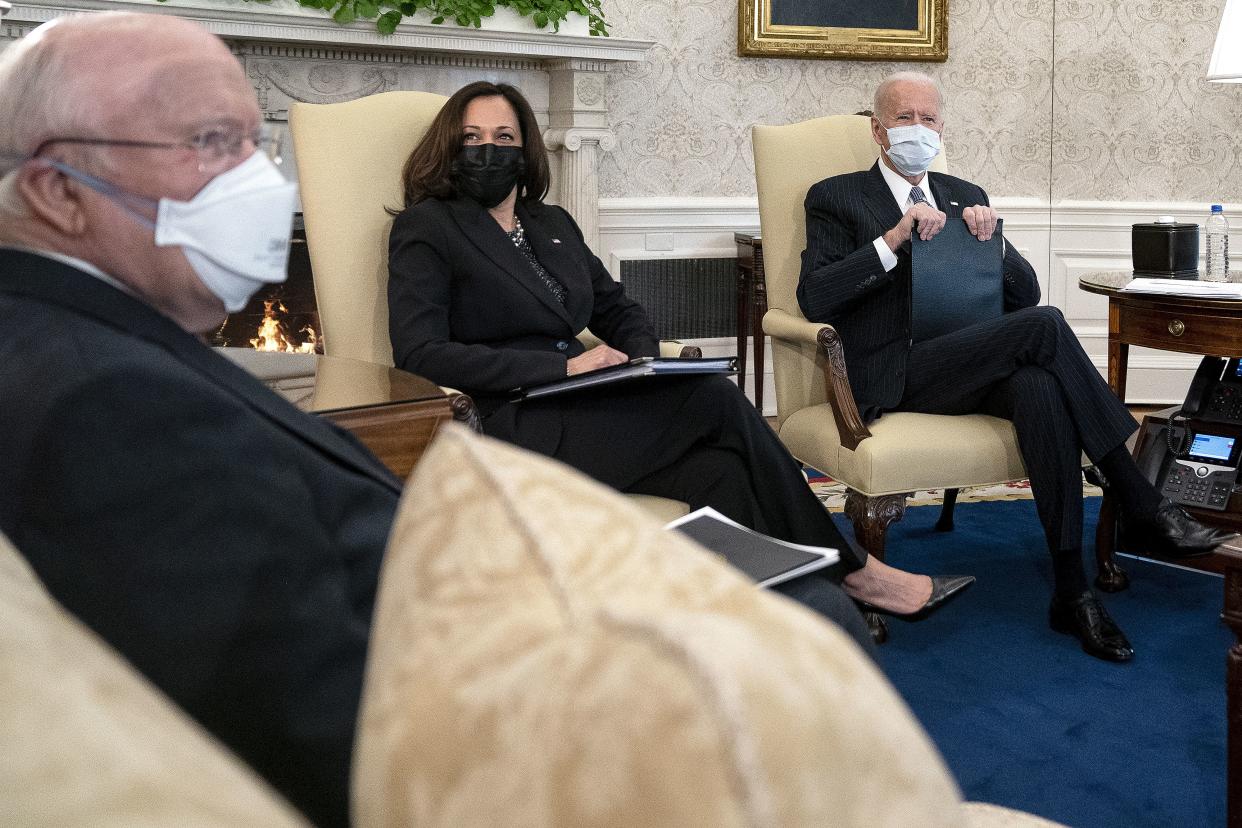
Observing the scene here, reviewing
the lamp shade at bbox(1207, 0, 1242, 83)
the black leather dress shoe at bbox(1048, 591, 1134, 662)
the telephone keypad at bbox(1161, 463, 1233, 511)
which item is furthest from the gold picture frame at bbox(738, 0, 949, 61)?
the black leather dress shoe at bbox(1048, 591, 1134, 662)

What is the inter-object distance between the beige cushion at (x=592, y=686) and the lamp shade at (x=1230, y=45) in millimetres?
3818

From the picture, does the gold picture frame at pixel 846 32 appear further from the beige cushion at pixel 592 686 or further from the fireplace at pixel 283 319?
the beige cushion at pixel 592 686

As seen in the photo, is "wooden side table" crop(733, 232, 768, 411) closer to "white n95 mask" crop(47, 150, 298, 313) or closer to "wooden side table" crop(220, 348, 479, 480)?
"wooden side table" crop(220, 348, 479, 480)

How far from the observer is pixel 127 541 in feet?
2.34

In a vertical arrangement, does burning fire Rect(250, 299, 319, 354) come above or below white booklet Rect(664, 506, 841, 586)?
above

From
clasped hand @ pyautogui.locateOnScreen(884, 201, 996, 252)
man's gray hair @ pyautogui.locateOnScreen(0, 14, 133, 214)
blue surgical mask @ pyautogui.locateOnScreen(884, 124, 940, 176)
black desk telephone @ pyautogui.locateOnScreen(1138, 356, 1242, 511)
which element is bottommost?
black desk telephone @ pyautogui.locateOnScreen(1138, 356, 1242, 511)

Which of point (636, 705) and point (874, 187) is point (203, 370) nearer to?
point (636, 705)

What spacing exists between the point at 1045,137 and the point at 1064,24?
1.60 feet

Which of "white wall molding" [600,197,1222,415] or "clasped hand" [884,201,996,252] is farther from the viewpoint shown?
"white wall molding" [600,197,1222,415]

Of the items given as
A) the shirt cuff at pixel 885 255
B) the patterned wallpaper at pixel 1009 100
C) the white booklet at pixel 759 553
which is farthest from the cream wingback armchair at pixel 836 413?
the patterned wallpaper at pixel 1009 100

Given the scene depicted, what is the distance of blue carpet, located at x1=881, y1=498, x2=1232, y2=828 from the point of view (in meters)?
2.04

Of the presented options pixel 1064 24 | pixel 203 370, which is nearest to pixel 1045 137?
pixel 1064 24

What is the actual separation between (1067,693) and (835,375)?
33.7 inches

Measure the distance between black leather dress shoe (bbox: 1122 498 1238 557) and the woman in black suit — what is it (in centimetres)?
79
